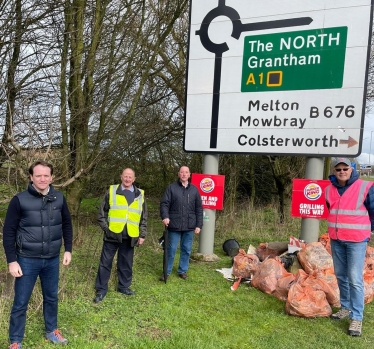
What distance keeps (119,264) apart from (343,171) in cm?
284

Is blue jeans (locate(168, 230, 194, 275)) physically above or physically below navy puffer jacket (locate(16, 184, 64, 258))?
below

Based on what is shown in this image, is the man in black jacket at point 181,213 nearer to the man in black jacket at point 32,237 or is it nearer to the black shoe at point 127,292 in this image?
the black shoe at point 127,292

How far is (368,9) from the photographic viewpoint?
5348mm

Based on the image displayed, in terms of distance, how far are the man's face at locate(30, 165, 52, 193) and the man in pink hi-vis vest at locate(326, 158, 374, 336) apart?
9.48 feet

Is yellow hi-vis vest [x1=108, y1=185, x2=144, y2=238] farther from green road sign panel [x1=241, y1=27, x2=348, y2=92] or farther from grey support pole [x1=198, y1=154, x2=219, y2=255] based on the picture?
green road sign panel [x1=241, y1=27, x2=348, y2=92]

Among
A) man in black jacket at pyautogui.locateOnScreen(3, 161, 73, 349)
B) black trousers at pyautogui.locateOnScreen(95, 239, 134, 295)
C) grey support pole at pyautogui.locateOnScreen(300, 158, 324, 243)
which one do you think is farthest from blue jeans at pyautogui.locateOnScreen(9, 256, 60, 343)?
grey support pole at pyautogui.locateOnScreen(300, 158, 324, 243)

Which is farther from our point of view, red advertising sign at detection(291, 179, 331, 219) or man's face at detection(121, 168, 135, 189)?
red advertising sign at detection(291, 179, 331, 219)

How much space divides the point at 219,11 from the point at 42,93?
3401 millimetres

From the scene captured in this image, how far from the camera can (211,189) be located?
21.6ft

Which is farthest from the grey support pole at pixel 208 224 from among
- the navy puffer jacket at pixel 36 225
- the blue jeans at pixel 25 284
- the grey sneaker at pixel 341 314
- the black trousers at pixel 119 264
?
the navy puffer jacket at pixel 36 225

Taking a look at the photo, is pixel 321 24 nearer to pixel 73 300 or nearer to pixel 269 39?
pixel 269 39

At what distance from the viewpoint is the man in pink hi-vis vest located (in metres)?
3.89

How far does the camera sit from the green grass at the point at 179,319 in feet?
11.7

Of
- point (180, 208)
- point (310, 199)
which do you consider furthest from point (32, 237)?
point (310, 199)
